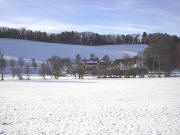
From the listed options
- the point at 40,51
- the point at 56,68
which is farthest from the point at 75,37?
the point at 56,68

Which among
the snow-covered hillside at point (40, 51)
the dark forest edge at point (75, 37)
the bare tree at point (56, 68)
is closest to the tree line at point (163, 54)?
the bare tree at point (56, 68)

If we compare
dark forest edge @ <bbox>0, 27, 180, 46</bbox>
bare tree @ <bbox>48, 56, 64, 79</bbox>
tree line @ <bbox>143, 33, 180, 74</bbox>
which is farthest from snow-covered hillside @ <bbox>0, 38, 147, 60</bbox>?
tree line @ <bbox>143, 33, 180, 74</bbox>

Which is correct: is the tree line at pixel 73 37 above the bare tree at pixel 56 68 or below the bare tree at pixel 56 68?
above

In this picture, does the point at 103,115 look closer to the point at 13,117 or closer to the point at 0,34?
the point at 13,117

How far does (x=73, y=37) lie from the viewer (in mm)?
174125

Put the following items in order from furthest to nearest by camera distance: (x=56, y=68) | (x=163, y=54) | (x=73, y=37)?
1. (x=73, y=37)
2. (x=56, y=68)
3. (x=163, y=54)

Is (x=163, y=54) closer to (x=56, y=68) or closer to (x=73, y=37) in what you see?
(x=56, y=68)

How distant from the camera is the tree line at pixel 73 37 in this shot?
162m

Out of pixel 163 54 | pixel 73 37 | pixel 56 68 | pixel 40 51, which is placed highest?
pixel 73 37

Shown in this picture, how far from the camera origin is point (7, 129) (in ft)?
27.2

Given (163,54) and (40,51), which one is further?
(40,51)

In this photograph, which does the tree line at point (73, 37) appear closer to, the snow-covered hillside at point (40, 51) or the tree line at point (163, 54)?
the snow-covered hillside at point (40, 51)

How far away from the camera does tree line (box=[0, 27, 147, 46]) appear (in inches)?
6393

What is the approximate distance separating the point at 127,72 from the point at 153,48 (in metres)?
14.3
